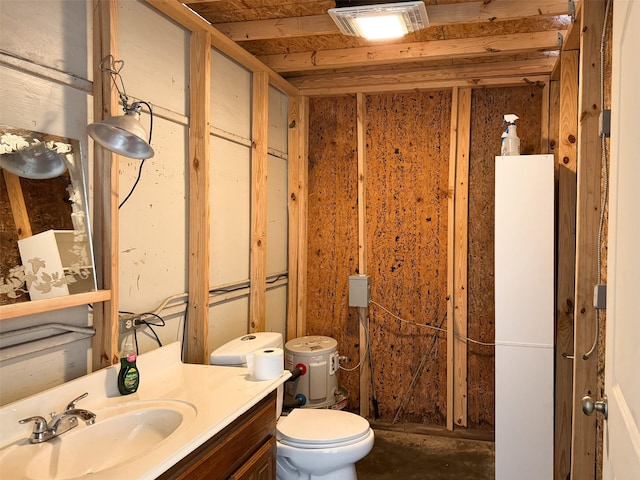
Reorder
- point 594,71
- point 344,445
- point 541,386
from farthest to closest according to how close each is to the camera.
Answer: point 541,386, point 344,445, point 594,71

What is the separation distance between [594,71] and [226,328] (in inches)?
86.8

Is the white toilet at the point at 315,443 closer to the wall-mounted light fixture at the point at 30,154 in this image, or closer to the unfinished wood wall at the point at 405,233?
the wall-mounted light fixture at the point at 30,154

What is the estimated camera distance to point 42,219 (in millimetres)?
1646

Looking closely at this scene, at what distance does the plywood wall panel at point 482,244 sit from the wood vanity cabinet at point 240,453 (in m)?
1.97

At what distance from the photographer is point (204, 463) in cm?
154

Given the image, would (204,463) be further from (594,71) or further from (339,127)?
(339,127)

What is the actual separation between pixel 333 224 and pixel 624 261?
2.83 meters

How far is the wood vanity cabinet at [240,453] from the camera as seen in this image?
148 centimetres

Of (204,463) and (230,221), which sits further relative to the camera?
(230,221)

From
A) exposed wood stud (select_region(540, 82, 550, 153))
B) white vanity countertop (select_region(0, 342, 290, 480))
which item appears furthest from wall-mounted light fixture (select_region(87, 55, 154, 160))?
exposed wood stud (select_region(540, 82, 550, 153))

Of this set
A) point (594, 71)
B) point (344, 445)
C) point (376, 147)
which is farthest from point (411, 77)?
point (344, 445)

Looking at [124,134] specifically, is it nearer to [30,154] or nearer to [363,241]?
[30,154]

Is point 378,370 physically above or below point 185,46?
below

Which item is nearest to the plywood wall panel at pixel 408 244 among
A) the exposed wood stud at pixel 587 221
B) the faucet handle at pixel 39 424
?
the exposed wood stud at pixel 587 221
